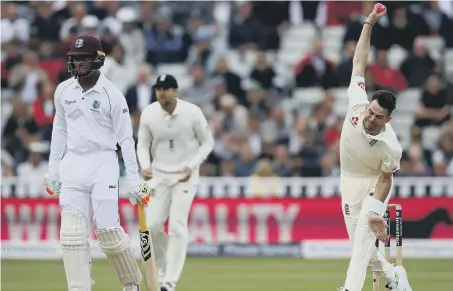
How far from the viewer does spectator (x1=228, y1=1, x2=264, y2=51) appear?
1827 cm

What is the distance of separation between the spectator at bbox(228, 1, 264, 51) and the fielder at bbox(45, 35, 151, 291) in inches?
392

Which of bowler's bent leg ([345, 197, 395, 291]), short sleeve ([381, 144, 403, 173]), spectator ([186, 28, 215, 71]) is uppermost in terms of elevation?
spectator ([186, 28, 215, 71])

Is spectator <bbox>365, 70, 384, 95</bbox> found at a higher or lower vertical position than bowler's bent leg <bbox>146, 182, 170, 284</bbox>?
higher

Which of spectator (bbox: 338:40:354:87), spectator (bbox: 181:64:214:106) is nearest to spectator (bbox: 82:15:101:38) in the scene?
spectator (bbox: 181:64:214:106)

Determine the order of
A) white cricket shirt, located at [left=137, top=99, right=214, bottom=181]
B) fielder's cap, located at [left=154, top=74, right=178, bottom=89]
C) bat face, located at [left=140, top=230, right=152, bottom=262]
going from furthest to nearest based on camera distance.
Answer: white cricket shirt, located at [left=137, top=99, right=214, bottom=181] → fielder's cap, located at [left=154, top=74, right=178, bottom=89] → bat face, located at [left=140, top=230, right=152, bottom=262]

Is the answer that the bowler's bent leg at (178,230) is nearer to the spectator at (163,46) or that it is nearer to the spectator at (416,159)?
the spectator at (416,159)

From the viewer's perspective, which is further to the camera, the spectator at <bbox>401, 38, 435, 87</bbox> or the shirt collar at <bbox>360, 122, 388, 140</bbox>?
the spectator at <bbox>401, 38, 435, 87</bbox>

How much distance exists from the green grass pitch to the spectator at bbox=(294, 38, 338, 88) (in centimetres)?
405

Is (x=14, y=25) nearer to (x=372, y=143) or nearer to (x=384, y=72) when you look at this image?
(x=384, y=72)

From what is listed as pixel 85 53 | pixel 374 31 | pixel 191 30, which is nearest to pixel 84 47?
pixel 85 53

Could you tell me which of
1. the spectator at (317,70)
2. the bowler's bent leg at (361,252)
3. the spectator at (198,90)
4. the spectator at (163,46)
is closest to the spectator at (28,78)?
the spectator at (163,46)

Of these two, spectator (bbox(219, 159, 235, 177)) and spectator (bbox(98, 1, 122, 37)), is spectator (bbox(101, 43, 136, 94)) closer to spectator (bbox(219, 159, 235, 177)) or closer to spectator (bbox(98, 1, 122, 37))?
spectator (bbox(98, 1, 122, 37))

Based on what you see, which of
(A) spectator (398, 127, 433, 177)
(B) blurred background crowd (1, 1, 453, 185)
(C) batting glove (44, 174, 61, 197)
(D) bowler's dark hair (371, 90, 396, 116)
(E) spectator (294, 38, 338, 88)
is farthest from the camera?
(E) spectator (294, 38, 338, 88)

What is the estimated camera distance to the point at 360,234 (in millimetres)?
8695
